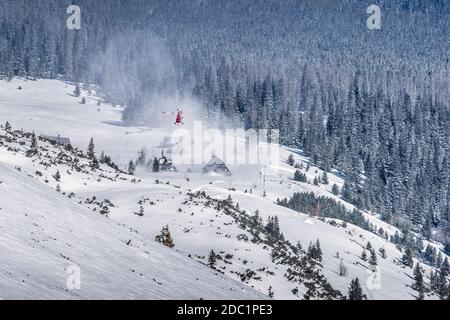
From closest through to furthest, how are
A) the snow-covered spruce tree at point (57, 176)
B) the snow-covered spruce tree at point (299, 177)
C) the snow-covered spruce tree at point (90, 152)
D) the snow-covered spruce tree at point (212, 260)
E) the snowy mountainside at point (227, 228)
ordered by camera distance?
the snow-covered spruce tree at point (212, 260) < the snowy mountainside at point (227, 228) < the snow-covered spruce tree at point (57, 176) < the snow-covered spruce tree at point (90, 152) < the snow-covered spruce tree at point (299, 177)

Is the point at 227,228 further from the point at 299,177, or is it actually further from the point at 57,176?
the point at 299,177

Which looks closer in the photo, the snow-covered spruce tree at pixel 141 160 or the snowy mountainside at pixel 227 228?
the snowy mountainside at pixel 227 228

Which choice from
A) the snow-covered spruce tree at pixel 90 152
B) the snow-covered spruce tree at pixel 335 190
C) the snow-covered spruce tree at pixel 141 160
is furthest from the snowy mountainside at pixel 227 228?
the snow-covered spruce tree at pixel 335 190

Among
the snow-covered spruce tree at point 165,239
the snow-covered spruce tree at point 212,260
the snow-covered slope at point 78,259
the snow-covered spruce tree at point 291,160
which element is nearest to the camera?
the snow-covered slope at point 78,259

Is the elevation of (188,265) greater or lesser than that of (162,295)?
lesser

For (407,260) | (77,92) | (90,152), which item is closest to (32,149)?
(90,152)

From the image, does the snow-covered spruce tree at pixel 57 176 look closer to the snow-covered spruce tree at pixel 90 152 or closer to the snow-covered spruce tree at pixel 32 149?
the snow-covered spruce tree at pixel 32 149

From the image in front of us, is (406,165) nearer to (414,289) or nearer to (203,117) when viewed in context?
(203,117)

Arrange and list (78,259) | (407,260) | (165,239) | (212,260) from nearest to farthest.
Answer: (78,259)
(212,260)
(165,239)
(407,260)

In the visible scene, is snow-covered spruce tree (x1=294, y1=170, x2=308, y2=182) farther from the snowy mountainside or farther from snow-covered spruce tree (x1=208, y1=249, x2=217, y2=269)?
snow-covered spruce tree (x1=208, y1=249, x2=217, y2=269)

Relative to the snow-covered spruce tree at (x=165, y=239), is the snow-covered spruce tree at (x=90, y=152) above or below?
below

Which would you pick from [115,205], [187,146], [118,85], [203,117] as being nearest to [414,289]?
[115,205]
